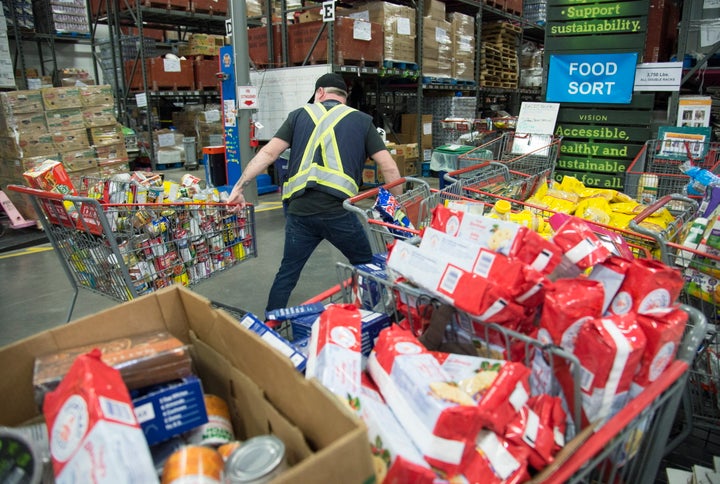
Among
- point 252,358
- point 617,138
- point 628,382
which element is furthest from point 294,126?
point 617,138

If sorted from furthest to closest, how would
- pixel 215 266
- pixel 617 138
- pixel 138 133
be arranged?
pixel 138 133, pixel 617 138, pixel 215 266

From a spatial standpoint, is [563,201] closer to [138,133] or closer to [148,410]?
[148,410]

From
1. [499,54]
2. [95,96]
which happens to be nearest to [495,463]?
[95,96]

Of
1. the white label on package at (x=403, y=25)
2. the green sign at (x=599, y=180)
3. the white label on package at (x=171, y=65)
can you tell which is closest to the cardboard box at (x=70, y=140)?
the white label on package at (x=171, y=65)

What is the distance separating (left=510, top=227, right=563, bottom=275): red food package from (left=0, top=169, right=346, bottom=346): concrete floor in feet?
7.72

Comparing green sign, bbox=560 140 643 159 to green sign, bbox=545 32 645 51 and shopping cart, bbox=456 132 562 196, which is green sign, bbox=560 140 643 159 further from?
green sign, bbox=545 32 645 51

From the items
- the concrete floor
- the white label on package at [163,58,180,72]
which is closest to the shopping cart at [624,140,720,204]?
the concrete floor

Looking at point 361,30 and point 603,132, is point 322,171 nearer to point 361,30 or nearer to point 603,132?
point 603,132

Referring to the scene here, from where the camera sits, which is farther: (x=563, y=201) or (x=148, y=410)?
(x=563, y=201)

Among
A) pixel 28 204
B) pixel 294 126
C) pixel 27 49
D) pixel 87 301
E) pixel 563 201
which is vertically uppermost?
pixel 27 49

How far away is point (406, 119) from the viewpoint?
9.29 metres

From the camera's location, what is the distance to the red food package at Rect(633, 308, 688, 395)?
1.21 metres

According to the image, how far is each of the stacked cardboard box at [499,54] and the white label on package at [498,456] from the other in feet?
33.2

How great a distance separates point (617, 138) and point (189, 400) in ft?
18.6
